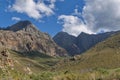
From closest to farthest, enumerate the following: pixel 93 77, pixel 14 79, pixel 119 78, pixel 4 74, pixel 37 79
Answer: pixel 4 74 → pixel 14 79 → pixel 119 78 → pixel 37 79 → pixel 93 77

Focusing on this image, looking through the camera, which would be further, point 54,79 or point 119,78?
point 54,79

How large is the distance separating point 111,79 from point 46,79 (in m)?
11.3

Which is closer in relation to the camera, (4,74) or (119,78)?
(4,74)

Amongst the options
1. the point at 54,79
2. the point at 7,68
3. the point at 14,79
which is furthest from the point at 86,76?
the point at 7,68

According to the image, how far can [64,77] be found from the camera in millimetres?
50125

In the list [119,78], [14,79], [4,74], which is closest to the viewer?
[4,74]

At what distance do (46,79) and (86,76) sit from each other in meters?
6.34

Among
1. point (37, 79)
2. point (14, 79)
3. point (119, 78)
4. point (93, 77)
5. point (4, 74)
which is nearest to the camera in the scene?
point (4, 74)

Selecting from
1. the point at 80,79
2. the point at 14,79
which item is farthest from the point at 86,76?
the point at 14,79

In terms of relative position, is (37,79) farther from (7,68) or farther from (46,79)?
(7,68)

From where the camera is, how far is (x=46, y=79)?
48594mm

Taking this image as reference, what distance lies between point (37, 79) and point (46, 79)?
2575mm

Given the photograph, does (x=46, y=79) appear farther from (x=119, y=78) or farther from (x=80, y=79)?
(x=119, y=78)

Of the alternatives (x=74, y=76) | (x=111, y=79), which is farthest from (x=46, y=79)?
(x=111, y=79)
